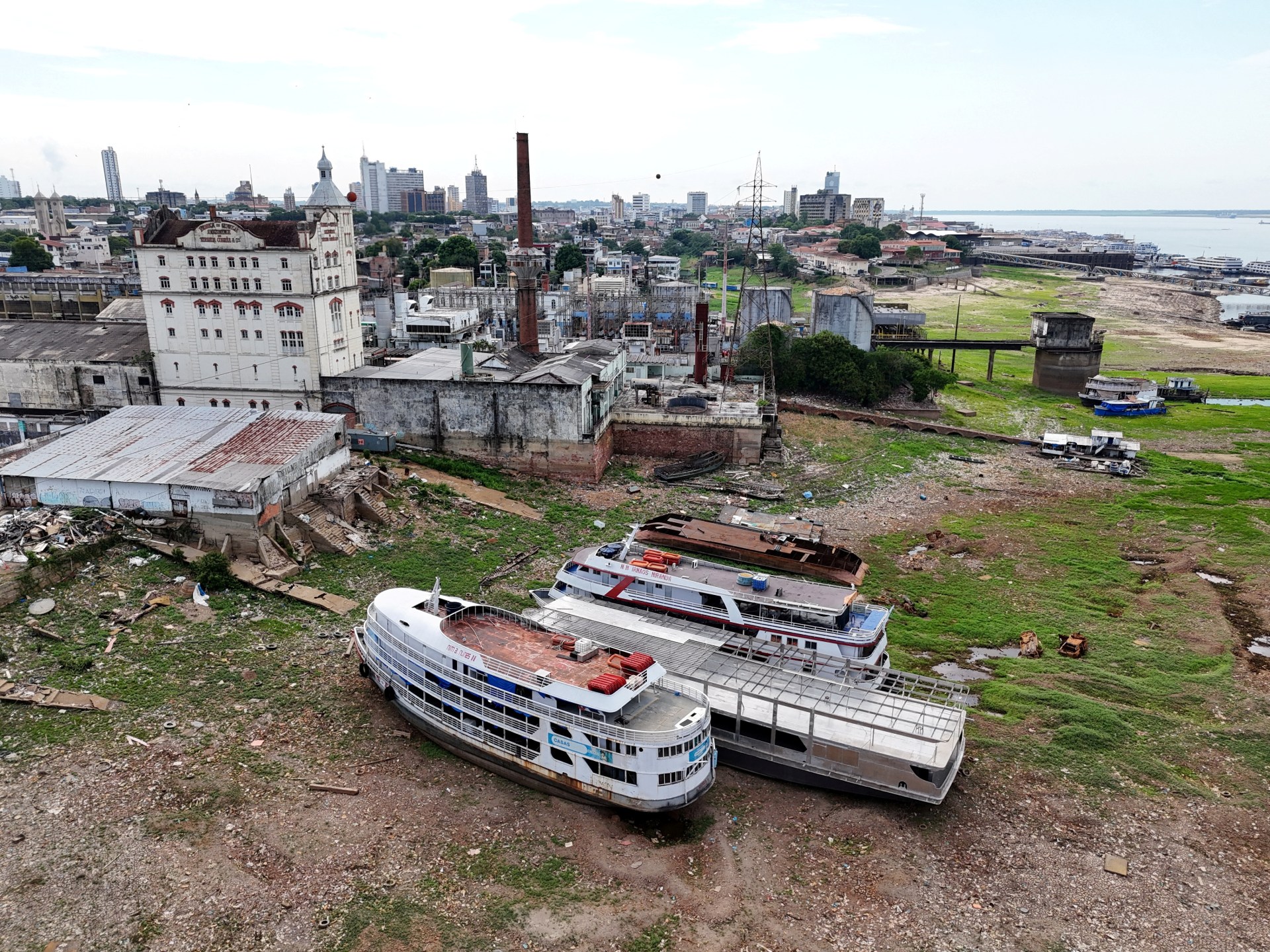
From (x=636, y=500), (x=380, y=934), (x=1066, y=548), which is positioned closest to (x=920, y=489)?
(x=1066, y=548)

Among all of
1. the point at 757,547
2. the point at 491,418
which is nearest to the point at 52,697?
the point at 757,547

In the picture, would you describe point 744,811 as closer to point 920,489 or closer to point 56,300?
point 920,489

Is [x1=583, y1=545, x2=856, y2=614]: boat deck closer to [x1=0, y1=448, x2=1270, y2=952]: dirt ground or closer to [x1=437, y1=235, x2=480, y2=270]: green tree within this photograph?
[x1=0, y1=448, x2=1270, y2=952]: dirt ground

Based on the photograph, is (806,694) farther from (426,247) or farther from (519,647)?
(426,247)

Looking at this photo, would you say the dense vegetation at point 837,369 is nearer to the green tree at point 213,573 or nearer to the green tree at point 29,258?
the green tree at point 213,573

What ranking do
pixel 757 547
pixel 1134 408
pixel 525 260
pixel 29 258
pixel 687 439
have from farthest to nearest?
pixel 29 258 → pixel 1134 408 → pixel 525 260 → pixel 687 439 → pixel 757 547
